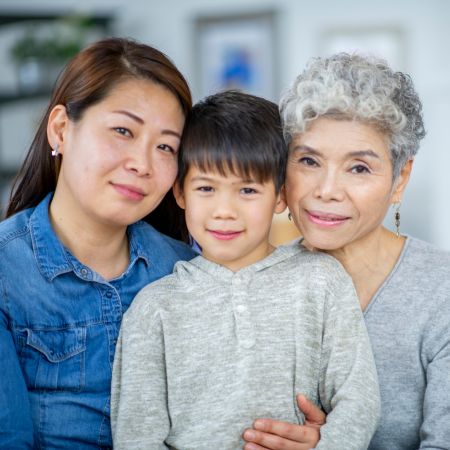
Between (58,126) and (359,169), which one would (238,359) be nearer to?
(359,169)

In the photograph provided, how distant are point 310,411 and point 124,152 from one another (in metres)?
0.69

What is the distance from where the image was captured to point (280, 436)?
1.40m

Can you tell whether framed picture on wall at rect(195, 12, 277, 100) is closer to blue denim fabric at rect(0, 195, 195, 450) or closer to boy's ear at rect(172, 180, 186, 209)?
boy's ear at rect(172, 180, 186, 209)

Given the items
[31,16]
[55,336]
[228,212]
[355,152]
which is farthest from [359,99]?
[31,16]

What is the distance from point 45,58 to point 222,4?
1372 mm

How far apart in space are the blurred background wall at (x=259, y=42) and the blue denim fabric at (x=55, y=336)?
135 inches

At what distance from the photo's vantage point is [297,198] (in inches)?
62.7

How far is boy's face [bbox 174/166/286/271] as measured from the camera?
1.51 m

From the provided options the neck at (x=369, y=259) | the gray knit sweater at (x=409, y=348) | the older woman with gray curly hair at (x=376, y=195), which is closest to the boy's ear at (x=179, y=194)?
the older woman with gray curly hair at (x=376, y=195)

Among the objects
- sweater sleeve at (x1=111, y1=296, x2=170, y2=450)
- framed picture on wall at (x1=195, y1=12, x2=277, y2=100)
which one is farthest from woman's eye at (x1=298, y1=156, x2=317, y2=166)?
framed picture on wall at (x1=195, y1=12, x2=277, y2=100)

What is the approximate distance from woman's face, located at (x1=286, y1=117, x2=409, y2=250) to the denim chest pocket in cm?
59

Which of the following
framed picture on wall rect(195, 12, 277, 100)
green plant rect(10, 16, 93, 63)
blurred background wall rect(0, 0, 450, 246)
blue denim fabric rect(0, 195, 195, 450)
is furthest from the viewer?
framed picture on wall rect(195, 12, 277, 100)

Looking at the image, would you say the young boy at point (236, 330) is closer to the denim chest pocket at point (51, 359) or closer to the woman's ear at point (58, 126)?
the denim chest pocket at point (51, 359)

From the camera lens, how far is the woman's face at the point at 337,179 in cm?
153
